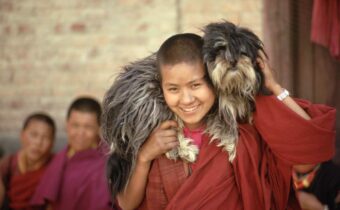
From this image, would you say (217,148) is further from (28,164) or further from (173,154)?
(28,164)

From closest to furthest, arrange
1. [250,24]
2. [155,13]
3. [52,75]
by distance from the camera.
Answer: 1. [250,24]
2. [155,13]
3. [52,75]

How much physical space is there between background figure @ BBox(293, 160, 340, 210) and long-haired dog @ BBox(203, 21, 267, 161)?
1319 mm

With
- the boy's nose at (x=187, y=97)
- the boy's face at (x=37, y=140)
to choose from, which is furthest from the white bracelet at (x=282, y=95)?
the boy's face at (x=37, y=140)

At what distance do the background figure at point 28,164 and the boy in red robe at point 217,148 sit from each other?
2.12m

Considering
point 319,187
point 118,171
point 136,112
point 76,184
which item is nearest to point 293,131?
point 136,112

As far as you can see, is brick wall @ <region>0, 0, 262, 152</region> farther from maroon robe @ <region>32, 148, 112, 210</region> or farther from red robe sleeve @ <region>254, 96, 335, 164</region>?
red robe sleeve @ <region>254, 96, 335, 164</region>

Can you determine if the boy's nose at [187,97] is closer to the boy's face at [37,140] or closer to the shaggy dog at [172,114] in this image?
the shaggy dog at [172,114]

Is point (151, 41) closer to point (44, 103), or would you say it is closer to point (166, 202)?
point (44, 103)

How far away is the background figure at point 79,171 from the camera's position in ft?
14.8

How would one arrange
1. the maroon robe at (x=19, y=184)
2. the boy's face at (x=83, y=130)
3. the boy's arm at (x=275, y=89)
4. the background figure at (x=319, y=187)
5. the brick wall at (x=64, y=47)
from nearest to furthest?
the boy's arm at (x=275, y=89) < the background figure at (x=319, y=187) < the boy's face at (x=83, y=130) < the maroon robe at (x=19, y=184) < the brick wall at (x=64, y=47)

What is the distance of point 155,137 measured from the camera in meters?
2.89

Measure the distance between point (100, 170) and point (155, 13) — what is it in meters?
1.47

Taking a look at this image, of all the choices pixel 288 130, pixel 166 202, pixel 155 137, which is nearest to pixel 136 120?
pixel 155 137

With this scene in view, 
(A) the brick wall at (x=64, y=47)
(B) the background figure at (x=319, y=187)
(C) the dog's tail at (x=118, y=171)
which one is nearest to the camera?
(C) the dog's tail at (x=118, y=171)
